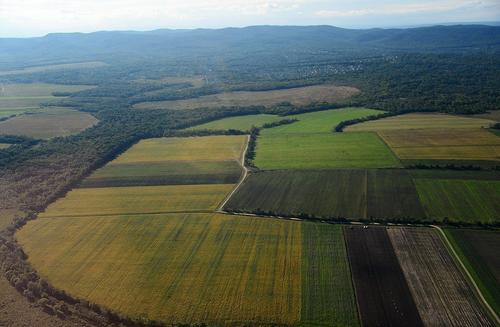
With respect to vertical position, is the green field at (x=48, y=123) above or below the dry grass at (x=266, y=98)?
below

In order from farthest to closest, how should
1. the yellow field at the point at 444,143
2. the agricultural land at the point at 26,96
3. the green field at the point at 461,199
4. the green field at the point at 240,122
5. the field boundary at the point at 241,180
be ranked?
the agricultural land at the point at 26,96 < the green field at the point at 240,122 < the yellow field at the point at 444,143 < the field boundary at the point at 241,180 < the green field at the point at 461,199

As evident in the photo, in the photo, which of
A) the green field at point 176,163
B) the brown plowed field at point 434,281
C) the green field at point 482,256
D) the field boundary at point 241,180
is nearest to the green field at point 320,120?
the green field at point 176,163

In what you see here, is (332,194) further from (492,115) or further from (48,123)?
(48,123)

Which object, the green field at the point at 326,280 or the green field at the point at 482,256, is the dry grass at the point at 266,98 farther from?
the green field at the point at 482,256

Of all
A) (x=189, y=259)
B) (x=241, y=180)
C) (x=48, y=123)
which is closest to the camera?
(x=189, y=259)

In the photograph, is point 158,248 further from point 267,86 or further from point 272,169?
point 267,86

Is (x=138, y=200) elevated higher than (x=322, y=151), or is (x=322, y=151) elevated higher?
(x=322, y=151)

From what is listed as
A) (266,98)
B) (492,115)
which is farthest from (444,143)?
(266,98)
